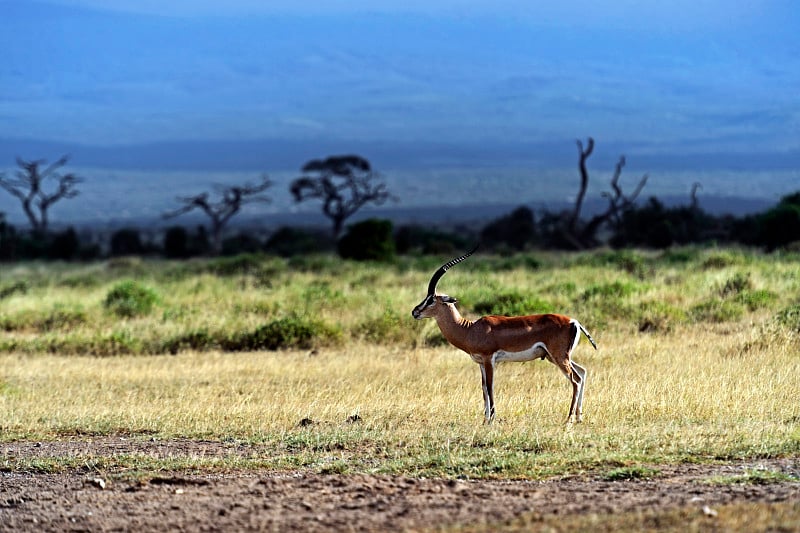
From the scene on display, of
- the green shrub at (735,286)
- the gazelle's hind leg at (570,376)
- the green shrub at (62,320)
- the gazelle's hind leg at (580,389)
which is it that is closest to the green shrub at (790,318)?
the green shrub at (735,286)

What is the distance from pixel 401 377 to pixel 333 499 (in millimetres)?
6537

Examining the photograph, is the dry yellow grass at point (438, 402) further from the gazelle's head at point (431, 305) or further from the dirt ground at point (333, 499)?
the gazelle's head at point (431, 305)

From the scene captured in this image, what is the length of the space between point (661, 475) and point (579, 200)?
41547mm

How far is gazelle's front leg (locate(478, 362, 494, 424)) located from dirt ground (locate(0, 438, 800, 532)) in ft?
8.00

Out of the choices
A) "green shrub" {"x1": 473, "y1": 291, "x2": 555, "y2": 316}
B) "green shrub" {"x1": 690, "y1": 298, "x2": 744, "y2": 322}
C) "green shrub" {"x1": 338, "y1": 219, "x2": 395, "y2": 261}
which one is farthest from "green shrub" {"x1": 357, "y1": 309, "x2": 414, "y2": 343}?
"green shrub" {"x1": 338, "y1": 219, "x2": 395, "y2": 261}

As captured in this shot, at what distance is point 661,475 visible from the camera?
340 inches

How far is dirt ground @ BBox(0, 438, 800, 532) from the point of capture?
757 centimetres

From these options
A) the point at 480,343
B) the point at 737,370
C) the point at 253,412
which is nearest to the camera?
the point at 480,343

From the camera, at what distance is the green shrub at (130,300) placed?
23703mm

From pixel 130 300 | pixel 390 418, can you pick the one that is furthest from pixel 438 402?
pixel 130 300

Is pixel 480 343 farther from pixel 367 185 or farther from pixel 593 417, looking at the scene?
pixel 367 185

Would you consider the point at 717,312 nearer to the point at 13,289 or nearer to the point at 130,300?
the point at 130,300

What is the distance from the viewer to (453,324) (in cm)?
1141

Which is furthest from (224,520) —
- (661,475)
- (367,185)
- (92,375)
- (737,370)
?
(367,185)
